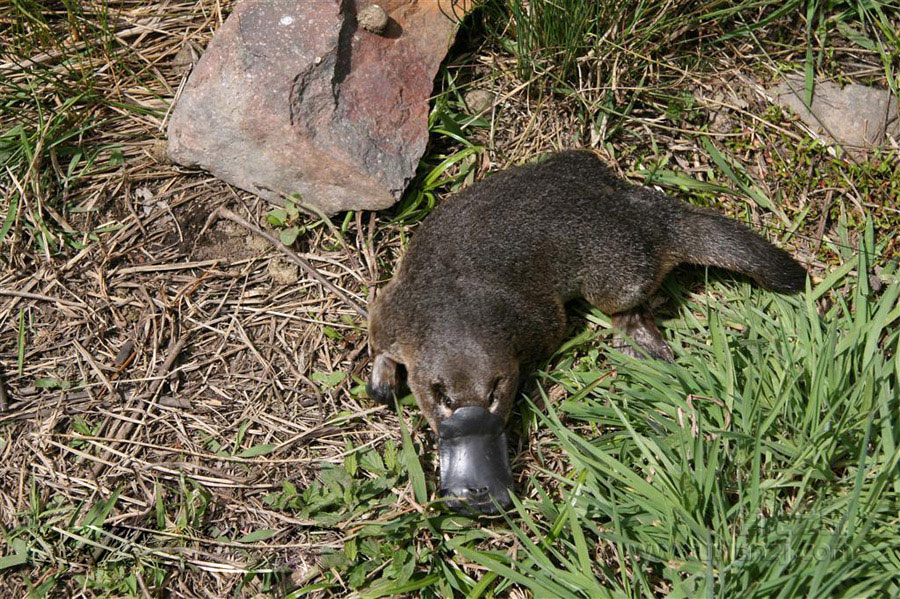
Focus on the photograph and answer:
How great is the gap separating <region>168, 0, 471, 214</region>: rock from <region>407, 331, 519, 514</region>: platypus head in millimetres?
847

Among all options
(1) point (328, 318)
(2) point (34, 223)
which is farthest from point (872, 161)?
(2) point (34, 223)

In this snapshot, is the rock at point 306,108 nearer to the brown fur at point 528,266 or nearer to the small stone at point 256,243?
the small stone at point 256,243

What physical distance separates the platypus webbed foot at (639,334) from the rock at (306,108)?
3.52 feet

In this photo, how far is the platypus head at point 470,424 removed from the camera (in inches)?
117

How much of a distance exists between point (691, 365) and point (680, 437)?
433 millimetres

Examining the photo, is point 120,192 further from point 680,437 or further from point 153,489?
point 680,437

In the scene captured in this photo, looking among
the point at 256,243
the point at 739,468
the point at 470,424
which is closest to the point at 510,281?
the point at 470,424

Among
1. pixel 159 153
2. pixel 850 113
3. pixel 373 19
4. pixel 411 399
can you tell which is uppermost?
pixel 373 19

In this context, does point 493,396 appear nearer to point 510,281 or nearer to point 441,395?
point 441,395

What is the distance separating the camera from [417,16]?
3646 millimetres

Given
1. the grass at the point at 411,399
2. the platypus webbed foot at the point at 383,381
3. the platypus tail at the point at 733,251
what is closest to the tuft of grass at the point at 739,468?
the grass at the point at 411,399

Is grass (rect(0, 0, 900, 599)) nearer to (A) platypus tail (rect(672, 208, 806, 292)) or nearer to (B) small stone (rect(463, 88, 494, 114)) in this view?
(B) small stone (rect(463, 88, 494, 114))

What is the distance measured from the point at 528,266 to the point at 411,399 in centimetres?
71

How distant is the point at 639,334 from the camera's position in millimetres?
3369
